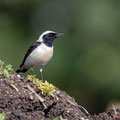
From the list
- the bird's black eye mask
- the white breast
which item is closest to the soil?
the white breast

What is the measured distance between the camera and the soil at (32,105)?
4.81m

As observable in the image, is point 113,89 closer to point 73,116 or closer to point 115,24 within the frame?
point 115,24

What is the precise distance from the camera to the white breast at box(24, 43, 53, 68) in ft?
28.7

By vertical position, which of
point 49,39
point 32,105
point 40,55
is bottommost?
point 40,55

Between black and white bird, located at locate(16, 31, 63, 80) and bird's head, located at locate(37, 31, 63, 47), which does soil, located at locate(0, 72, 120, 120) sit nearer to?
black and white bird, located at locate(16, 31, 63, 80)

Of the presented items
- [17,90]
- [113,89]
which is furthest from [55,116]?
[113,89]

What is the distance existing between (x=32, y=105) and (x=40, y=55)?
3782mm

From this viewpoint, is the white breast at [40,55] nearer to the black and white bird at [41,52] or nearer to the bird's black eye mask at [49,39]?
the black and white bird at [41,52]

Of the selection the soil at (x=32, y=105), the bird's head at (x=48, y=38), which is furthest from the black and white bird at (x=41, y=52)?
the soil at (x=32, y=105)

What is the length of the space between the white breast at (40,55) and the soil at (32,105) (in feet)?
10.0

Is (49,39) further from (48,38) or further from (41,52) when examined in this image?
(41,52)

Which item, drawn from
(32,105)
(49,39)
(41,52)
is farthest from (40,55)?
(32,105)

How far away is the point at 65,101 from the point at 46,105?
1.94 feet

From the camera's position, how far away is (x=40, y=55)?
873 centimetres
